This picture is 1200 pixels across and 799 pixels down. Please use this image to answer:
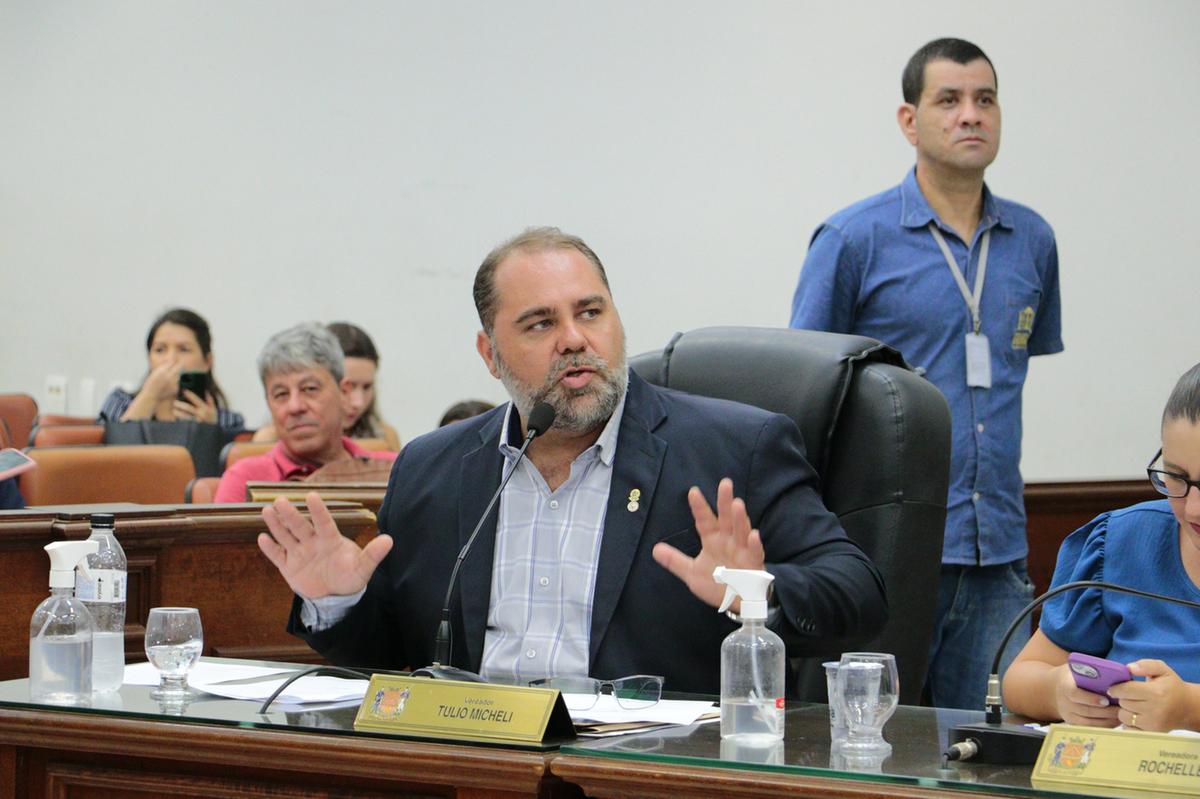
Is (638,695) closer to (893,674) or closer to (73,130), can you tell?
(893,674)

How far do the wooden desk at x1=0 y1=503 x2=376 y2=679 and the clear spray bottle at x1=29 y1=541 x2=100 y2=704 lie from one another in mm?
828

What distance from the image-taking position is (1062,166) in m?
4.84

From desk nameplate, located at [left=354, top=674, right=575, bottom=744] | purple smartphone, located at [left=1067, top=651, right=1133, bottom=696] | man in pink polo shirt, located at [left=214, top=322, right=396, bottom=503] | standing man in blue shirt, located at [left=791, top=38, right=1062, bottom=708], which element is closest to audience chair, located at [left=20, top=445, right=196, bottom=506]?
man in pink polo shirt, located at [left=214, top=322, right=396, bottom=503]

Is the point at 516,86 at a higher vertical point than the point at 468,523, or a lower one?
higher

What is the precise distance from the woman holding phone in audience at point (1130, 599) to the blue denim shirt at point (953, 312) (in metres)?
1.26

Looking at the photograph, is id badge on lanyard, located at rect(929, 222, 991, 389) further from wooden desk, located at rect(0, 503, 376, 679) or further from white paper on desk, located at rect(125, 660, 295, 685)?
white paper on desk, located at rect(125, 660, 295, 685)

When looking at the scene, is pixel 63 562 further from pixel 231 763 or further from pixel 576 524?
pixel 576 524

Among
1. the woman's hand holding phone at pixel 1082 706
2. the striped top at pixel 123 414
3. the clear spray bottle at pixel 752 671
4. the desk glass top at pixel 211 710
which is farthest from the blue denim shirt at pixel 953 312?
the striped top at pixel 123 414

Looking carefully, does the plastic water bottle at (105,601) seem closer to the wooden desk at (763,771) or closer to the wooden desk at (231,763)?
the wooden desk at (231,763)

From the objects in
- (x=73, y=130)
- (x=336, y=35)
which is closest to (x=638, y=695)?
(x=336, y=35)

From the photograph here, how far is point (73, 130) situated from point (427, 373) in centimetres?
254

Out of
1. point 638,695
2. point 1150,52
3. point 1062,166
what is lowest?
point 638,695

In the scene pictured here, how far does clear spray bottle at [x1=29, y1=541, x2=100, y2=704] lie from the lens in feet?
5.87

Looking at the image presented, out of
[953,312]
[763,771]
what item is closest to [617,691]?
[763,771]
